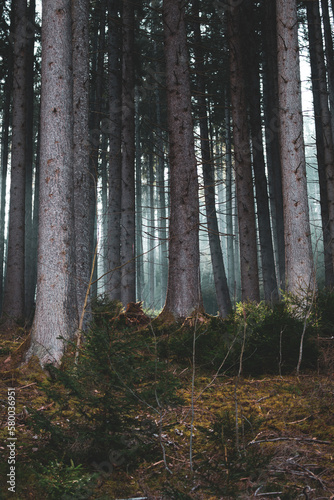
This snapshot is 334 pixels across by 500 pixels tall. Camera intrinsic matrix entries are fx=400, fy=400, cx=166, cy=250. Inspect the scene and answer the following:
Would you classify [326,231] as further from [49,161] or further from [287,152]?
[49,161]

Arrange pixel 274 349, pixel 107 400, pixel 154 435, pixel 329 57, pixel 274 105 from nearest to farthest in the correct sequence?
pixel 107 400 < pixel 154 435 < pixel 274 349 < pixel 274 105 < pixel 329 57

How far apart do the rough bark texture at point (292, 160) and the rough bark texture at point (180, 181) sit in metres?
1.78

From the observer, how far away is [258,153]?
12.6 metres

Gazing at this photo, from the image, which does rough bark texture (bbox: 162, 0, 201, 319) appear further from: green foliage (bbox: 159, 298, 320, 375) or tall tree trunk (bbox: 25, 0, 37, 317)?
tall tree trunk (bbox: 25, 0, 37, 317)

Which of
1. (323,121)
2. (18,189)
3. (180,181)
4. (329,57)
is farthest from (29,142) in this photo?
(329,57)

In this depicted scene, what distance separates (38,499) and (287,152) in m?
Result: 7.05

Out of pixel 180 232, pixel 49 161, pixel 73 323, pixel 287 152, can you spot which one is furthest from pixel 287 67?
pixel 73 323

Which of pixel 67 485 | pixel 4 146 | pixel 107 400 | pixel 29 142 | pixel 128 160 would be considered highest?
pixel 4 146

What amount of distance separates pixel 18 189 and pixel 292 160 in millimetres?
7359

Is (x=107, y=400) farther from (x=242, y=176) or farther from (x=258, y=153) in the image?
(x=258, y=153)

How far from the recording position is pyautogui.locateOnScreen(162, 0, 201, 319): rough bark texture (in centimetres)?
780

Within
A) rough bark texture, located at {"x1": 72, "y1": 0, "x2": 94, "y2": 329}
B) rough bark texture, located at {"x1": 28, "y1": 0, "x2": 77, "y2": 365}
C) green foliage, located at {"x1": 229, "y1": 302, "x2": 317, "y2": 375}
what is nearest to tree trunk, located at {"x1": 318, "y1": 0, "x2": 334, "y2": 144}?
rough bark texture, located at {"x1": 72, "y1": 0, "x2": 94, "y2": 329}

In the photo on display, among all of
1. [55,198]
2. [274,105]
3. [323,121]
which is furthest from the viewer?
[274,105]

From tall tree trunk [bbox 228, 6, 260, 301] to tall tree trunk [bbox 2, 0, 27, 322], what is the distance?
227 inches
